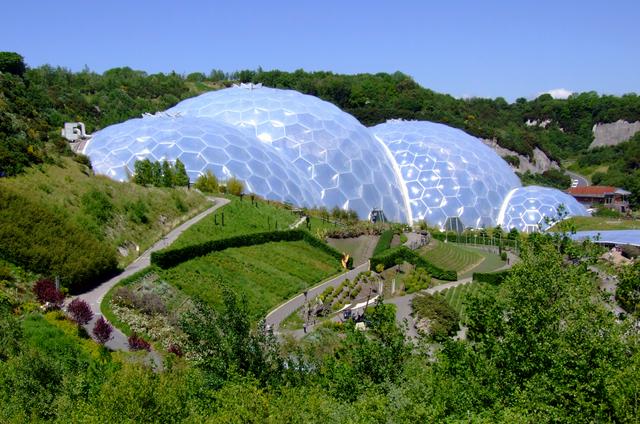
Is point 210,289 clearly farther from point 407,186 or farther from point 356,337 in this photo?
point 407,186

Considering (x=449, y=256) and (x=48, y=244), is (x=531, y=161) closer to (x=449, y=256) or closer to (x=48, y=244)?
(x=449, y=256)

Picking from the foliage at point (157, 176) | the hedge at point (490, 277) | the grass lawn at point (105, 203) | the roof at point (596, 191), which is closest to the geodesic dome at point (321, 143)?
the foliage at point (157, 176)

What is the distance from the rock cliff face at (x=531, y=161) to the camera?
3433 inches

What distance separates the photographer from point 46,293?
64.0ft

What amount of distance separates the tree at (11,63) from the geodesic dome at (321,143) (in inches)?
858

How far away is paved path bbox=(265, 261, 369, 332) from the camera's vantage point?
23694 millimetres

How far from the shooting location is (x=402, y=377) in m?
12.9

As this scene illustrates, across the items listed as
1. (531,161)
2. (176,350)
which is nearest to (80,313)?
(176,350)

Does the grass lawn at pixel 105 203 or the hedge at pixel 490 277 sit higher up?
the grass lawn at pixel 105 203

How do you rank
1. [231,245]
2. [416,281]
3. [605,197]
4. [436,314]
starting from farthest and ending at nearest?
[605,197]
[416,281]
[231,245]
[436,314]

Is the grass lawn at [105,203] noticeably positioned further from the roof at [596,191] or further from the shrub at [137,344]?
the roof at [596,191]

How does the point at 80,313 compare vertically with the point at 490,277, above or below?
above

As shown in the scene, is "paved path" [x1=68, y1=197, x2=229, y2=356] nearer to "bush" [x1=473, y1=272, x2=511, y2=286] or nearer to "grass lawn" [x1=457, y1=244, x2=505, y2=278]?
"bush" [x1=473, y1=272, x2=511, y2=286]

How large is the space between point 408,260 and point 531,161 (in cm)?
6065
